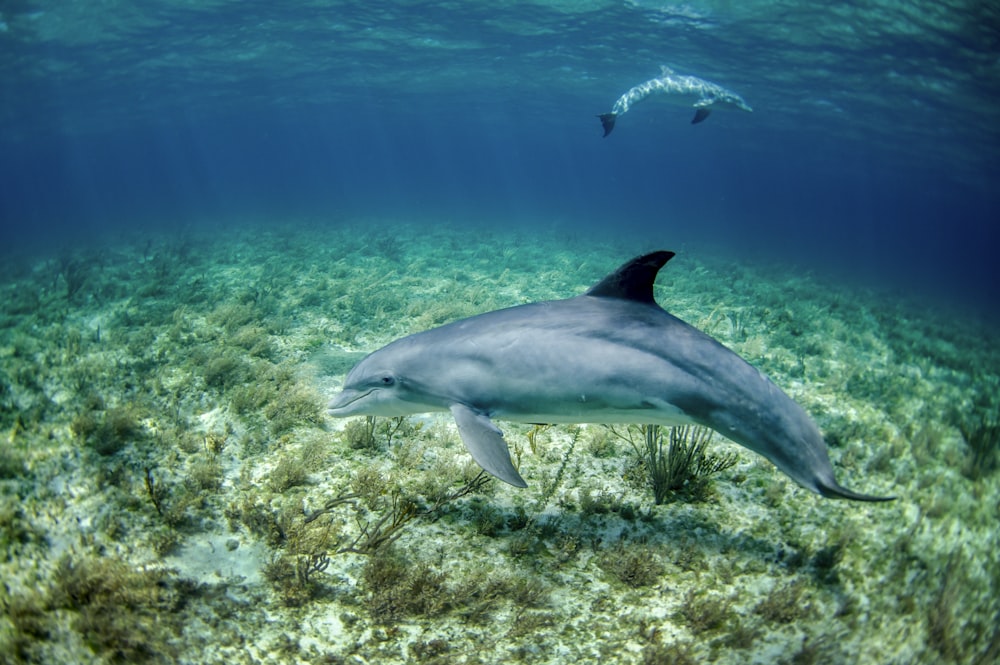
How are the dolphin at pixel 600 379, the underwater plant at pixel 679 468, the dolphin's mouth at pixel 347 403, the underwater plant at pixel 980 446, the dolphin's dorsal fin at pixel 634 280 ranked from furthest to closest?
the underwater plant at pixel 980 446
the underwater plant at pixel 679 468
the dolphin's mouth at pixel 347 403
the dolphin's dorsal fin at pixel 634 280
the dolphin at pixel 600 379

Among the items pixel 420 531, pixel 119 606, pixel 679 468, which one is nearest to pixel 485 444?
pixel 420 531

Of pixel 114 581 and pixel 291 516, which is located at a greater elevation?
pixel 114 581

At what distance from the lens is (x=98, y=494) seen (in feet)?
14.9

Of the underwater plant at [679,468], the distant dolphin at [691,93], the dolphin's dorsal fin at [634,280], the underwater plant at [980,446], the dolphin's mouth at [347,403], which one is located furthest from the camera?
the distant dolphin at [691,93]

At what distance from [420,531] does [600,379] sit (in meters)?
2.05

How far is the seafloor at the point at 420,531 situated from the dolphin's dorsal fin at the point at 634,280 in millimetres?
1993

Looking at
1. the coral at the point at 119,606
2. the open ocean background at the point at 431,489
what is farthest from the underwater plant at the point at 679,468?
the coral at the point at 119,606

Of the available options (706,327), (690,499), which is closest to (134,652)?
(690,499)

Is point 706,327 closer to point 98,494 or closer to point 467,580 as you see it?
point 467,580

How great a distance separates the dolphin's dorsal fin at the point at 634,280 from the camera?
389 cm

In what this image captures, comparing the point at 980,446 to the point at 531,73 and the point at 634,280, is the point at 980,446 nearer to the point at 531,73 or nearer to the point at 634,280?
the point at 634,280

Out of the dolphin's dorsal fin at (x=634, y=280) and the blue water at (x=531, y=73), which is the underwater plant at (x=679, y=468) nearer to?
the dolphin's dorsal fin at (x=634, y=280)

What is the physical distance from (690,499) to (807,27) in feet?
84.5

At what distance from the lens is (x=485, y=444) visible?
3.58 m
